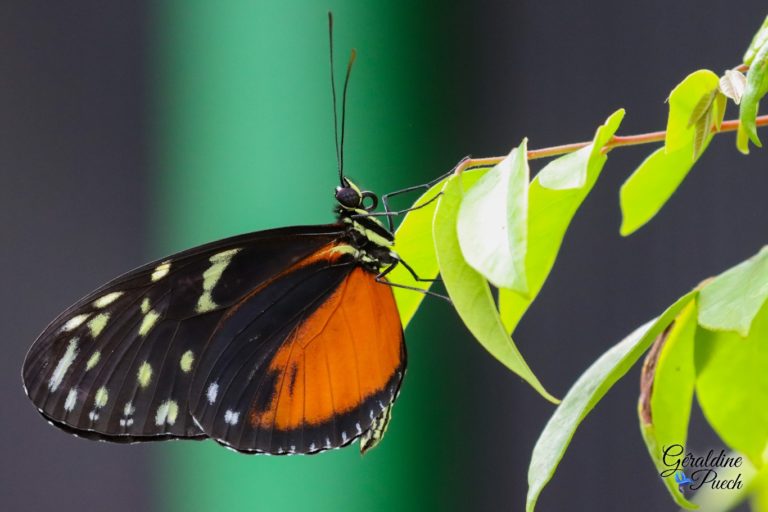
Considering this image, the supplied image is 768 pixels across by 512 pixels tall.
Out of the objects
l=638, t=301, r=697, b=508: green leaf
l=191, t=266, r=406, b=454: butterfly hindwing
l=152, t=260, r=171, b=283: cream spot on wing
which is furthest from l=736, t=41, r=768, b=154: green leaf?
l=152, t=260, r=171, b=283: cream spot on wing

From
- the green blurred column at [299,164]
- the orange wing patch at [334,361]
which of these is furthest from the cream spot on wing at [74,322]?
the green blurred column at [299,164]

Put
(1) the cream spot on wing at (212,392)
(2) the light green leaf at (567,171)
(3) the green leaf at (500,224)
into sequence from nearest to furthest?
(3) the green leaf at (500,224) → (2) the light green leaf at (567,171) → (1) the cream spot on wing at (212,392)

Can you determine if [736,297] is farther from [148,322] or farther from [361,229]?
[148,322]

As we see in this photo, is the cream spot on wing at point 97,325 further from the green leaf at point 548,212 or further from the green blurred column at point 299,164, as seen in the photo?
the green blurred column at point 299,164

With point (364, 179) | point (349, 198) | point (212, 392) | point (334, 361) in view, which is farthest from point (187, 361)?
point (364, 179)

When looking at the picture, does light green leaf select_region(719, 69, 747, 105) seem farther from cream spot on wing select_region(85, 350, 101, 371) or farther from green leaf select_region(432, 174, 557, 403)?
cream spot on wing select_region(85, 350, 101, 371)

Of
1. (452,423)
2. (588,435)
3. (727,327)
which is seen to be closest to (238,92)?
(452,423)
